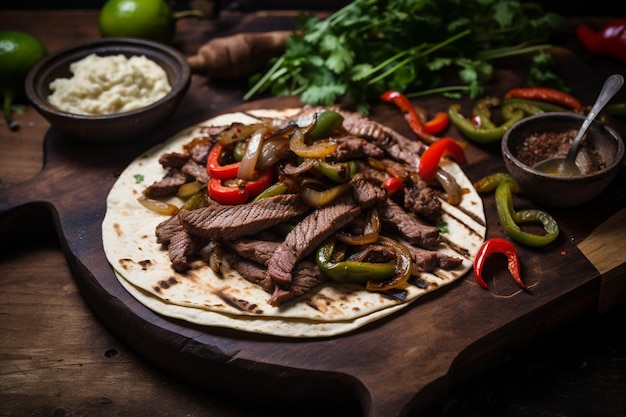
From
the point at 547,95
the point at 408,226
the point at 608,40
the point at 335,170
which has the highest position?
the point at 608,40

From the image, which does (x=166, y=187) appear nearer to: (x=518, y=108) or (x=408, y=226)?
(x=408, y=226)

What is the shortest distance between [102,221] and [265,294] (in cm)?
146

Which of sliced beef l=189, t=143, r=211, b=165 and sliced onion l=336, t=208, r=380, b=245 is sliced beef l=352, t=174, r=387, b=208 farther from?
sliced beef l=189, t=143, r=211, b=165

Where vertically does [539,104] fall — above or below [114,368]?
above

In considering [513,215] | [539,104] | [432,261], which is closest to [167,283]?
[432,261]

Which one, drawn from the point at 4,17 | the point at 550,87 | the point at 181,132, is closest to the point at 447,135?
the point at 550,87

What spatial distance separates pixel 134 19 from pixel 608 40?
15.2 ft

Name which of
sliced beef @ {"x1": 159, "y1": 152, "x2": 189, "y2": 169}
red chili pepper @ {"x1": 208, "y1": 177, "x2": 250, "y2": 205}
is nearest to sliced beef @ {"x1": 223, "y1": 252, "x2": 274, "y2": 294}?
red chili pepper @ {"x1": 208, "y1": 177, "x2": 250, "y2": 205}

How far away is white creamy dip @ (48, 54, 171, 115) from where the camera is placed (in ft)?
17.5

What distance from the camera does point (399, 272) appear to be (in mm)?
4109

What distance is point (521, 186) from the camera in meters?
4.75

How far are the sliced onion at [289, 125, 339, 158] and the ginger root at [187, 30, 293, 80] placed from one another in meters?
2.07

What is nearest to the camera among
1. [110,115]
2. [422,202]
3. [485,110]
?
[422,202]

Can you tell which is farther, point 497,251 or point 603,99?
point 603,99
